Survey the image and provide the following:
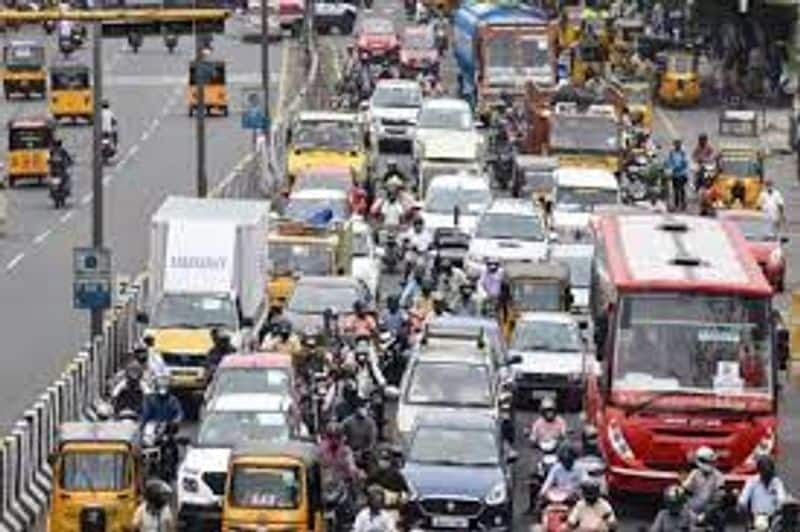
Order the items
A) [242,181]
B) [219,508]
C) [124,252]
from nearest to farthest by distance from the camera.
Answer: [219,508] → [124,252] → [242,181]

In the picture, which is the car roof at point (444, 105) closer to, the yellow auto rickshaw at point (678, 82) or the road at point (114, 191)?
the road at point (114, 191)

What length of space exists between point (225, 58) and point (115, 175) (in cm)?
3350

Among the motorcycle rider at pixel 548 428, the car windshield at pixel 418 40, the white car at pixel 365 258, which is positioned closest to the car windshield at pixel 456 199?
the white car at pixel 365 258

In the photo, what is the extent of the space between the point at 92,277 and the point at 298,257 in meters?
9.72

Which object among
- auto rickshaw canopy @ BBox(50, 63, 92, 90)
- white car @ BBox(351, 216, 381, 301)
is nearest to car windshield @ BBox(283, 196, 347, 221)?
white car @ BBox(351, 216, 381, 301)

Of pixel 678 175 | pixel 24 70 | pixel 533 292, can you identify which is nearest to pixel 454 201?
pixel 678 175

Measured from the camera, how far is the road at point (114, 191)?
4931cm

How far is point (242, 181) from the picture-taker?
218 feet

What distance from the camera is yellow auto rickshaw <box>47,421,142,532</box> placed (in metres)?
32.5

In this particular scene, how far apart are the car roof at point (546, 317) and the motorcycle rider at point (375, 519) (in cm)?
1522

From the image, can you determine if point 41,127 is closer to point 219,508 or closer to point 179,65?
point 179,65

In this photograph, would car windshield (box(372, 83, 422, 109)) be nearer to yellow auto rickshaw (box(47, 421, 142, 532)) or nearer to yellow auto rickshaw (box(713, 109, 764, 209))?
yellow auto rickshaw (box(713, 109, 764, 209))

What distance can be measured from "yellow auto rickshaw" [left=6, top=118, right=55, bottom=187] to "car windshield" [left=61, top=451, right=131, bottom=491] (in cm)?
4038

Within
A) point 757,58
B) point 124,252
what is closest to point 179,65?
point 757,58
